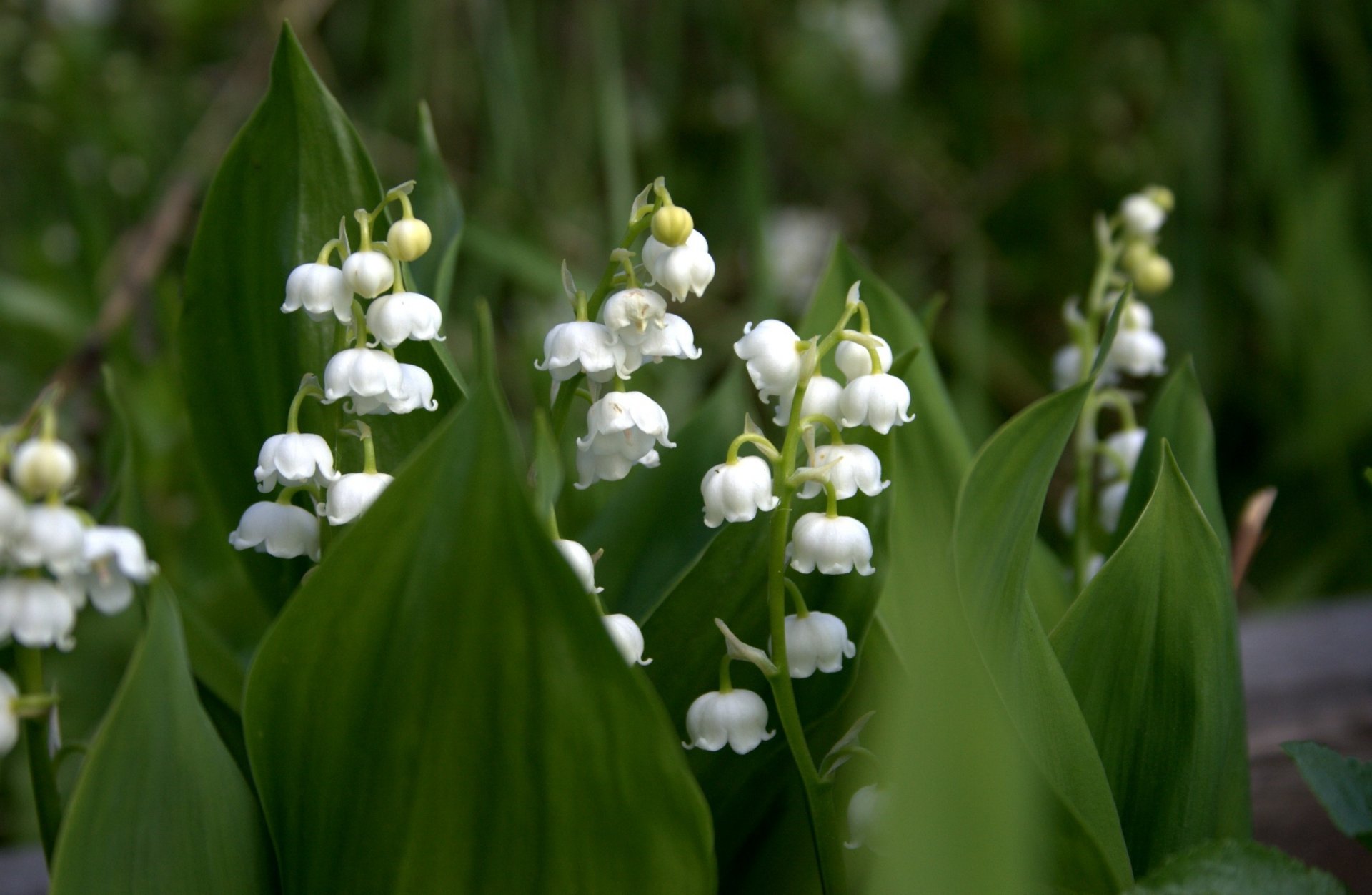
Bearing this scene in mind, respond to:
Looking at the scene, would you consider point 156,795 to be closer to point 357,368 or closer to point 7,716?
point 7,716

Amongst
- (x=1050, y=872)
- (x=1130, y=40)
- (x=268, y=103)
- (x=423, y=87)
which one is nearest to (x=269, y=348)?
(x=268, y=103)

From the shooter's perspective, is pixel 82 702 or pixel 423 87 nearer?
pixel 82 702

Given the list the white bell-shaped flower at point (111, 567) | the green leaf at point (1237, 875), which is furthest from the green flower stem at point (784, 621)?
the white bell-shaped flower at point (111, 567)

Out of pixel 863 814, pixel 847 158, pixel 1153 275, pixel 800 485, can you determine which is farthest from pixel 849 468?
pixel 847 158

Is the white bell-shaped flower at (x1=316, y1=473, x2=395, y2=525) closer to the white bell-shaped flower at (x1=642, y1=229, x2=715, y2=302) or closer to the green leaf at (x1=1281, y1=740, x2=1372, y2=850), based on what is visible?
the white bell-shaped flower at (x1=642, y1=229, x2=715, y2=302)

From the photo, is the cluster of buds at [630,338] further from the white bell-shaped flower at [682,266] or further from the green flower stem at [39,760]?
the green flower stem at [39,760]

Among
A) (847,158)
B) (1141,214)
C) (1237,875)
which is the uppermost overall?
(847,158)

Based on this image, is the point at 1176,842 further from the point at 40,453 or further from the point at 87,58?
the point at 87,58
